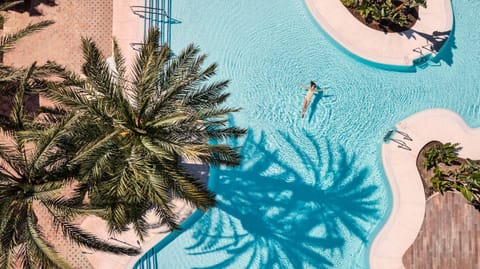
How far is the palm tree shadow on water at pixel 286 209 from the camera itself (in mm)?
13633

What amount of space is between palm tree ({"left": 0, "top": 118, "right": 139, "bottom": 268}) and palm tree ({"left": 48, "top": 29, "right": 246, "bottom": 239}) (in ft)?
1.80

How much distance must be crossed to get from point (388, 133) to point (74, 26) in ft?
40.0

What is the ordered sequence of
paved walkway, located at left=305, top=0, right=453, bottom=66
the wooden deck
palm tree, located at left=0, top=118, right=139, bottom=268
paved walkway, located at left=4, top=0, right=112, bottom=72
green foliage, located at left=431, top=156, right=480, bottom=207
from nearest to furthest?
1. palm tree, located at left=0, top=118, right=139, bottom=268
2. green foliage, located at left=431, top=156, right=480, bottom=207
3. paved walkway, located at left=4, top=0, right=112, bottom=72
4. the wooden deck
5. paved walkway, located at left=305, top=0, right=453, bottom=66

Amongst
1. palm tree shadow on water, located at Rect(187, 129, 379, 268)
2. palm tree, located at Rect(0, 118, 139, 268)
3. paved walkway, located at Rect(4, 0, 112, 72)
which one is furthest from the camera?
paved walkway, located at Rect(4, 0, 112, 72)

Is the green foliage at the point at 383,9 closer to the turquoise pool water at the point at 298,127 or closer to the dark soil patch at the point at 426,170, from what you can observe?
the turquoise pool water at the point at 298,127

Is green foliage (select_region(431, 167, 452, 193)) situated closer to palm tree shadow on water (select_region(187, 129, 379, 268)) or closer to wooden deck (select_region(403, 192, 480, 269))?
wooden deck (select_region(403, 192, 480, 269))

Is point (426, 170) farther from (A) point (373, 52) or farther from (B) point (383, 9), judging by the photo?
(B) point (383, 9)

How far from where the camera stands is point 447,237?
13945 mm

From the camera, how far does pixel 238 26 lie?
47.9 feet

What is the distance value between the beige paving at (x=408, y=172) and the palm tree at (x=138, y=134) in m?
7.34

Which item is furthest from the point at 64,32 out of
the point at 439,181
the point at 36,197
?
the point at 439,181

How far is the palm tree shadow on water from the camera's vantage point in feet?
44.7

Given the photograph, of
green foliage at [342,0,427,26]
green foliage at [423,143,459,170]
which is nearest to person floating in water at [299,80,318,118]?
green foliage at [342,0,427,26]

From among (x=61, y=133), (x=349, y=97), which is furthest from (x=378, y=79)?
(x=61, y=133)
